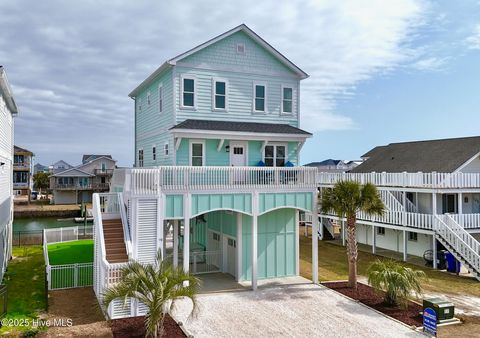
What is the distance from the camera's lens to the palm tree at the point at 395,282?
46.6 ft

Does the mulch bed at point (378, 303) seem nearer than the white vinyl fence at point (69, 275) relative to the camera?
Yes

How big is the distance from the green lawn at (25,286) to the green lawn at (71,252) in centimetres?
76

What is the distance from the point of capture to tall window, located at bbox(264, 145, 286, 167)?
20422 millimetres

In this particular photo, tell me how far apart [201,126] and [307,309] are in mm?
8881

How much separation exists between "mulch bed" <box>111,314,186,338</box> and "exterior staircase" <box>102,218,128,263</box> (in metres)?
2.40

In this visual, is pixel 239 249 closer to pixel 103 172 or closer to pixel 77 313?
pixel 77 313

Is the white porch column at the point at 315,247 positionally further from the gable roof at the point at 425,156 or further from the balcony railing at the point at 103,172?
the balcony railing at the point at 103,172

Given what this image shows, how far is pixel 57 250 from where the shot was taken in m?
26.7

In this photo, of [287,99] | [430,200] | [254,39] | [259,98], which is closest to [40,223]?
[259,98]

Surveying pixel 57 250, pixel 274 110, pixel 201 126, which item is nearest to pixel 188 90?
pixel 201 126

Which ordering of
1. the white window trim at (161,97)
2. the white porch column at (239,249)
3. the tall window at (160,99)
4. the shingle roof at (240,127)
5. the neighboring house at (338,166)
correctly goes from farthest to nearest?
the neighboring house at (338,166), the tall window at (160,99), the white window trim at (161,97), the white porch column at (239,249), the shingle roof at (240,127)

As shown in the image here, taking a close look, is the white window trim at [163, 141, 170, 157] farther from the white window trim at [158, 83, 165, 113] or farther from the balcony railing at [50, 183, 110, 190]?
the balcony railing at [50, 183, 110, 190]

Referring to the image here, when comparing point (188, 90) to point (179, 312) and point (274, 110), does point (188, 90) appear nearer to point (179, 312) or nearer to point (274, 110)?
point (274, 110)

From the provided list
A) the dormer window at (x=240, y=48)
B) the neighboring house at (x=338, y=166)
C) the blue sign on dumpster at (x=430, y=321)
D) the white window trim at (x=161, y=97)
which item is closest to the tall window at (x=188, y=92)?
the white window trim at (x=161, y=97)
